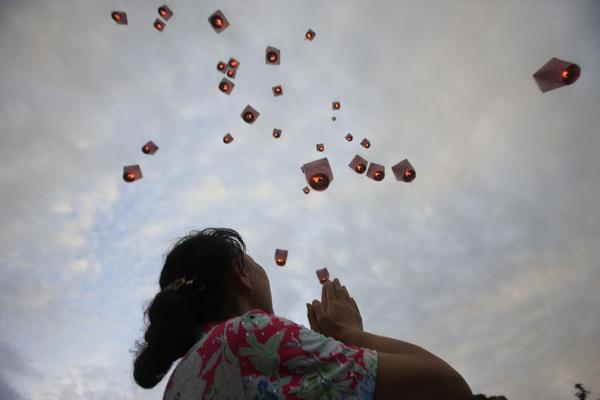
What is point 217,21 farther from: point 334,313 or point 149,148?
point 334,313

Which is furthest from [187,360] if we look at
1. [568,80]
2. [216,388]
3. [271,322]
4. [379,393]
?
[568,80]

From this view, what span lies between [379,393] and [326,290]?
2.80 ft

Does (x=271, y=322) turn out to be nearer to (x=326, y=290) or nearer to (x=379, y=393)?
(x=379, y=393)

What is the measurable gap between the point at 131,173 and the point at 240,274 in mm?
7375

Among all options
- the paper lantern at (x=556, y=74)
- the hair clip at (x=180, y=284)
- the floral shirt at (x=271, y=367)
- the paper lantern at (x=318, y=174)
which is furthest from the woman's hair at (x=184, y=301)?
the paper lantern at (x=556, y=74)

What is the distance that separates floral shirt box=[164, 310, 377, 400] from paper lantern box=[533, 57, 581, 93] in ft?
19.6

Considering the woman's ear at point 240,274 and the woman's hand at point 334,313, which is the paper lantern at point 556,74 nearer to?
the woman's hand at point 334,313

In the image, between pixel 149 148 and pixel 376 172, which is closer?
pixel 376 172

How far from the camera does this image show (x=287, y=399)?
1.25m

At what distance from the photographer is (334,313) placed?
195 cm

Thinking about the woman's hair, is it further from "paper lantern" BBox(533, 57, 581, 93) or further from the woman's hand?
"paper lantern" BBox(533, 57, 581, 93)

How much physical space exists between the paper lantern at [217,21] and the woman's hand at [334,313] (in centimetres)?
902

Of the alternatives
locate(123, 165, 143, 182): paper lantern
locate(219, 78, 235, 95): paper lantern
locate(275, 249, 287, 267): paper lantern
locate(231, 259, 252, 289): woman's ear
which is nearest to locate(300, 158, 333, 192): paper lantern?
locate(231, 259, 252, 289): woman's ear

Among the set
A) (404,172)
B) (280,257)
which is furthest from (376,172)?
(280,257)
